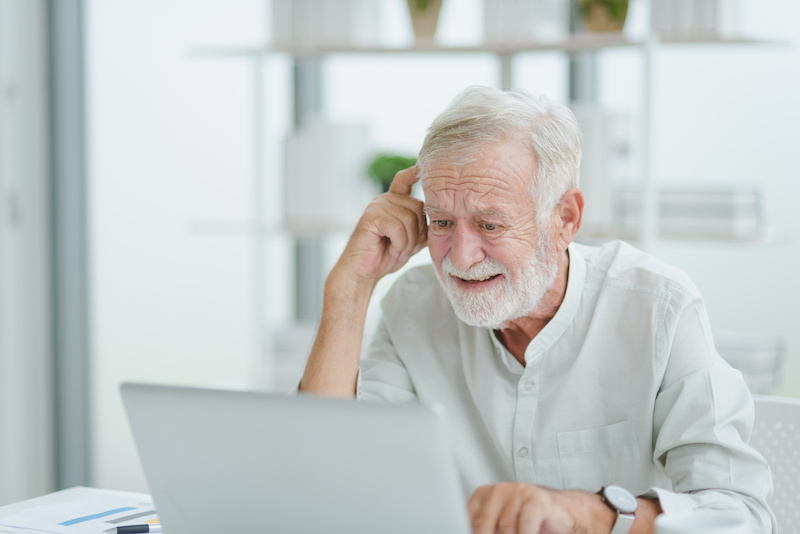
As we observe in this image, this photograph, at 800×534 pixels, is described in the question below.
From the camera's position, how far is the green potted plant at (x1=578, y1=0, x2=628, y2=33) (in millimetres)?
2529

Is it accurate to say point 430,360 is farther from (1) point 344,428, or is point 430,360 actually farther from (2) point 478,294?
(1) point 344,428

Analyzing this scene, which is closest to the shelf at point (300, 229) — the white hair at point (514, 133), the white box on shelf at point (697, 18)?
the white box on shelf at point (697, 18)

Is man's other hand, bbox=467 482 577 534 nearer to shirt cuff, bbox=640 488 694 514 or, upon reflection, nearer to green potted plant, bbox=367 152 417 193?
shirt cuff, bbox=640 488 694 514

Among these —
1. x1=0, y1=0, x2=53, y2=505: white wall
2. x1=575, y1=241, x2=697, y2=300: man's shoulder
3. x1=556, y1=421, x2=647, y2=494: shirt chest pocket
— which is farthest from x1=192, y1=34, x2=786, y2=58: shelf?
x1=556, y1=421, x2=647, y2=494: shirt chest pocket

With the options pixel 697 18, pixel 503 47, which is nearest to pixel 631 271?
pixel 697 18

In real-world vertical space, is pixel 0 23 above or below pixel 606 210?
above

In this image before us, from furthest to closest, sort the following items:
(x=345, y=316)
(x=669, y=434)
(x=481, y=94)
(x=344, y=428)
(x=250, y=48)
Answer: (x=250, y=48) < (x=345, y=316) < (x=481, y=94) < (x=669, y=434) < (x=344, y=428)

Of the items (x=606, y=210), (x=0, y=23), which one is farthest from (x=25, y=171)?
(x=606, y=210)

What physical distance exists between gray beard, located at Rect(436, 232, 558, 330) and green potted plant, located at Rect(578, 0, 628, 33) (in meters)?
1.20

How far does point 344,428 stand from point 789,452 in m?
0.95

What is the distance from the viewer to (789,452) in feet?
5.02

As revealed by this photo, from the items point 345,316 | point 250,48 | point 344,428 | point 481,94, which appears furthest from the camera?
point 250,48

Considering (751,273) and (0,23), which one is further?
(0,23)

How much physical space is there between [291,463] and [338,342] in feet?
2.28
